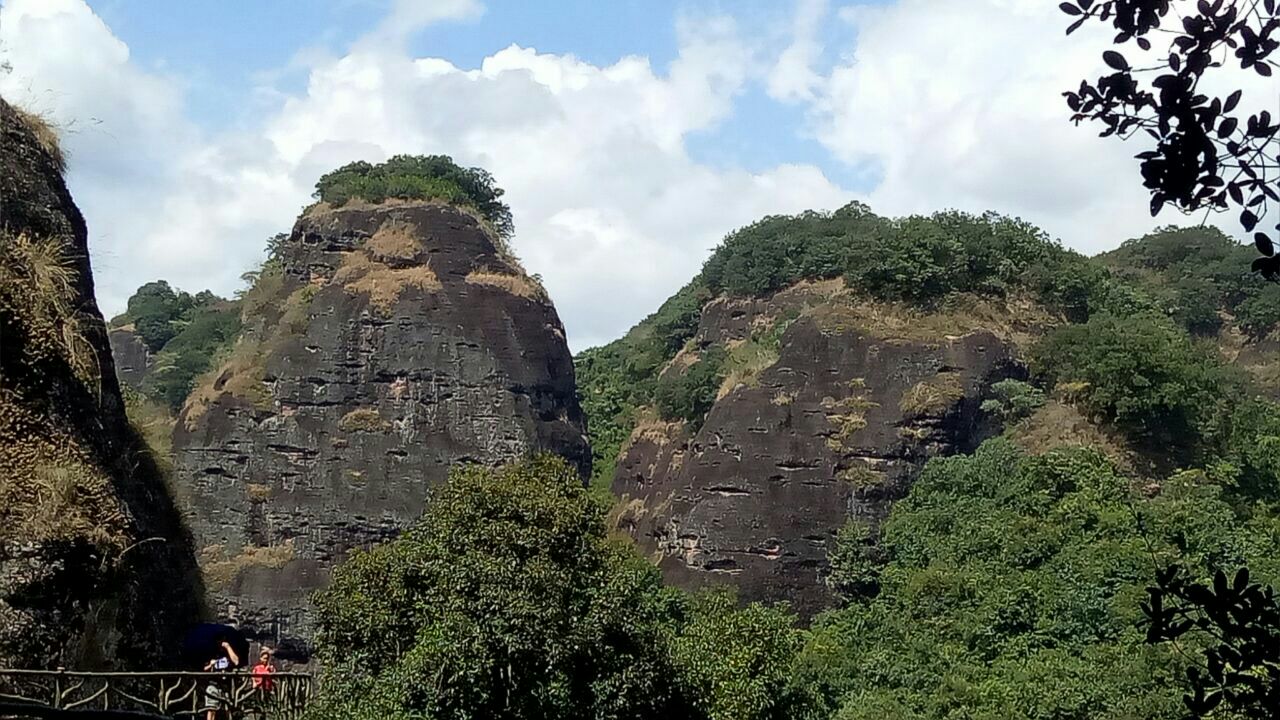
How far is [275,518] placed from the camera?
109ft

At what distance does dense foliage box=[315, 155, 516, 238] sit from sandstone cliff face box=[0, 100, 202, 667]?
83.1 feet

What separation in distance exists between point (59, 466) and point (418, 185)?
27896 millimetres

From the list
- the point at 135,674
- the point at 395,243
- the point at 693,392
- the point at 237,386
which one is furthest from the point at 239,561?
the point at 135,674

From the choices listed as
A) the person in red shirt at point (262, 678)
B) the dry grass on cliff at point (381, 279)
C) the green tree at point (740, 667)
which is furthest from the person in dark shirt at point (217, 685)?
the dry grass on cliff at point (381, 279)

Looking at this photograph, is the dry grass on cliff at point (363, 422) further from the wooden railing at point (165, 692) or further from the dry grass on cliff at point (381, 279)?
the wooden railing at point (165, 692)

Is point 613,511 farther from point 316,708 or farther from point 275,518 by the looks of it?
point 316,708

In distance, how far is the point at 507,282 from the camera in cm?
3619

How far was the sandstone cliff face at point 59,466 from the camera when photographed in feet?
31.3

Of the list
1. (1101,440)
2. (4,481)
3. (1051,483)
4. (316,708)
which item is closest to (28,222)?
(4,481)

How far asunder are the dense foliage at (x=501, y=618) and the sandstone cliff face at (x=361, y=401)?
18.6m

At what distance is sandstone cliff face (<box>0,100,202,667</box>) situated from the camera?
9547 millimetres

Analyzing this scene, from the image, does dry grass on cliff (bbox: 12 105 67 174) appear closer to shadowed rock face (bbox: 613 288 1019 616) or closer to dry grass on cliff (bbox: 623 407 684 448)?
shadowed rock face (bbox: 613 288 1019 616)

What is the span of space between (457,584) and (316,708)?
1.77m

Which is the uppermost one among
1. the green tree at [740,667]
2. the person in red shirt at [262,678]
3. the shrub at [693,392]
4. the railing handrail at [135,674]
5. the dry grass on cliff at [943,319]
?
the dry grass on cliff at [943,319]
